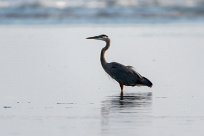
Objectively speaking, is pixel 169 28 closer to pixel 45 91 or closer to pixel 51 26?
pixel 51 26

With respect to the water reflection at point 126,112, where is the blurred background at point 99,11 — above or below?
above

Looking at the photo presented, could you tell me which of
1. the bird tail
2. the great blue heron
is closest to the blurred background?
the great blue heron

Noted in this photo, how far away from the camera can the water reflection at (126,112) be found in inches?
427

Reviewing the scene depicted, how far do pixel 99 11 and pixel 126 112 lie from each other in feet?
110

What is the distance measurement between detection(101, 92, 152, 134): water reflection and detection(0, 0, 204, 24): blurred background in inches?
979

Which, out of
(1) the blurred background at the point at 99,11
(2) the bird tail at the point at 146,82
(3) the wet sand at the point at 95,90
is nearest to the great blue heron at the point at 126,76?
(2) the bird tail at the point at 146,82

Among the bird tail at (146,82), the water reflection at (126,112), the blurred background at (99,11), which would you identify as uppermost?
the blurred background at (99,11)

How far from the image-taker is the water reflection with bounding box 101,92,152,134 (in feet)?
35.6

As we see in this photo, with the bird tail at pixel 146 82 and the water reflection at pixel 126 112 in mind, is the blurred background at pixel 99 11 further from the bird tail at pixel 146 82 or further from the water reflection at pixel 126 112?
the water reflection at pixel 126 112

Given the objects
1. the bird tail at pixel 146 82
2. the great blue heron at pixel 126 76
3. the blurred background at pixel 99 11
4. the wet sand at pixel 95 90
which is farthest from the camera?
the blurred background at pixel 99 11

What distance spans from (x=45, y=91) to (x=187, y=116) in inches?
139

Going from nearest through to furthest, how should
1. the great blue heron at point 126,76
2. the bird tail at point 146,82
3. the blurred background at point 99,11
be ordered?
the bird tail at point 146,82 → the great blue heron at point 126,76 → the blurred background at point 99,11

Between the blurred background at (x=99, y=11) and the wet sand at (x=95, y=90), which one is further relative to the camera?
the blurred background at (x=99, y=11)

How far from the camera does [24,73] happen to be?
678 inches
